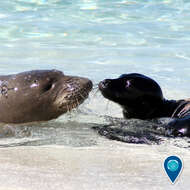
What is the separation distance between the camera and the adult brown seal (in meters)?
6.06

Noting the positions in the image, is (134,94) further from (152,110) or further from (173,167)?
(173,167)

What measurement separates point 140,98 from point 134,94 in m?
0.12

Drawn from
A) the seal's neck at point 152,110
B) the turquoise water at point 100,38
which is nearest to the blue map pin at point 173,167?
the seal's neck at point 152,110

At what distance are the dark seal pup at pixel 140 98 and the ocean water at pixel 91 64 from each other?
37 cm

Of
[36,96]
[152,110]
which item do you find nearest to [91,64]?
[152,110]

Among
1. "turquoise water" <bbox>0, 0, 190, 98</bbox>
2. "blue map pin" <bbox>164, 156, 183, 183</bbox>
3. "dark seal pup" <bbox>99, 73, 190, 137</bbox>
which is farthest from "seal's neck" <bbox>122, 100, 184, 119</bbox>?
"blue map pin" <bbox>164, 156, 183, 183</bbox>

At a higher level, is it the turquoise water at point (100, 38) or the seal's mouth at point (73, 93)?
the seal's mouth at point (73, 93)

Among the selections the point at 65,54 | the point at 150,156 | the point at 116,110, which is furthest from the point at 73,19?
the point at 150,156

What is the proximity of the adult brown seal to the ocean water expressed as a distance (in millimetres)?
183

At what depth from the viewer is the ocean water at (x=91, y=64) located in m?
4.34

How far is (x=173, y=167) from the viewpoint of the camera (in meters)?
4.37

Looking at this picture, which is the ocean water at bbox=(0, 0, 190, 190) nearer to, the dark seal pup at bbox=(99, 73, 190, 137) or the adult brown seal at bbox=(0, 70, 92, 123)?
the adult brown seal at bbox=(0, 70, 92, 123)

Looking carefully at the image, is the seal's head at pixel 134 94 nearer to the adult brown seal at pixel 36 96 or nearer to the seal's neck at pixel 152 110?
the seal's neck at pixel 152 110

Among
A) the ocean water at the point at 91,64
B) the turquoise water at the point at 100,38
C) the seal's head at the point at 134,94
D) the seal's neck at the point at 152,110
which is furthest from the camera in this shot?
the turquoise water at the point at 100,38
